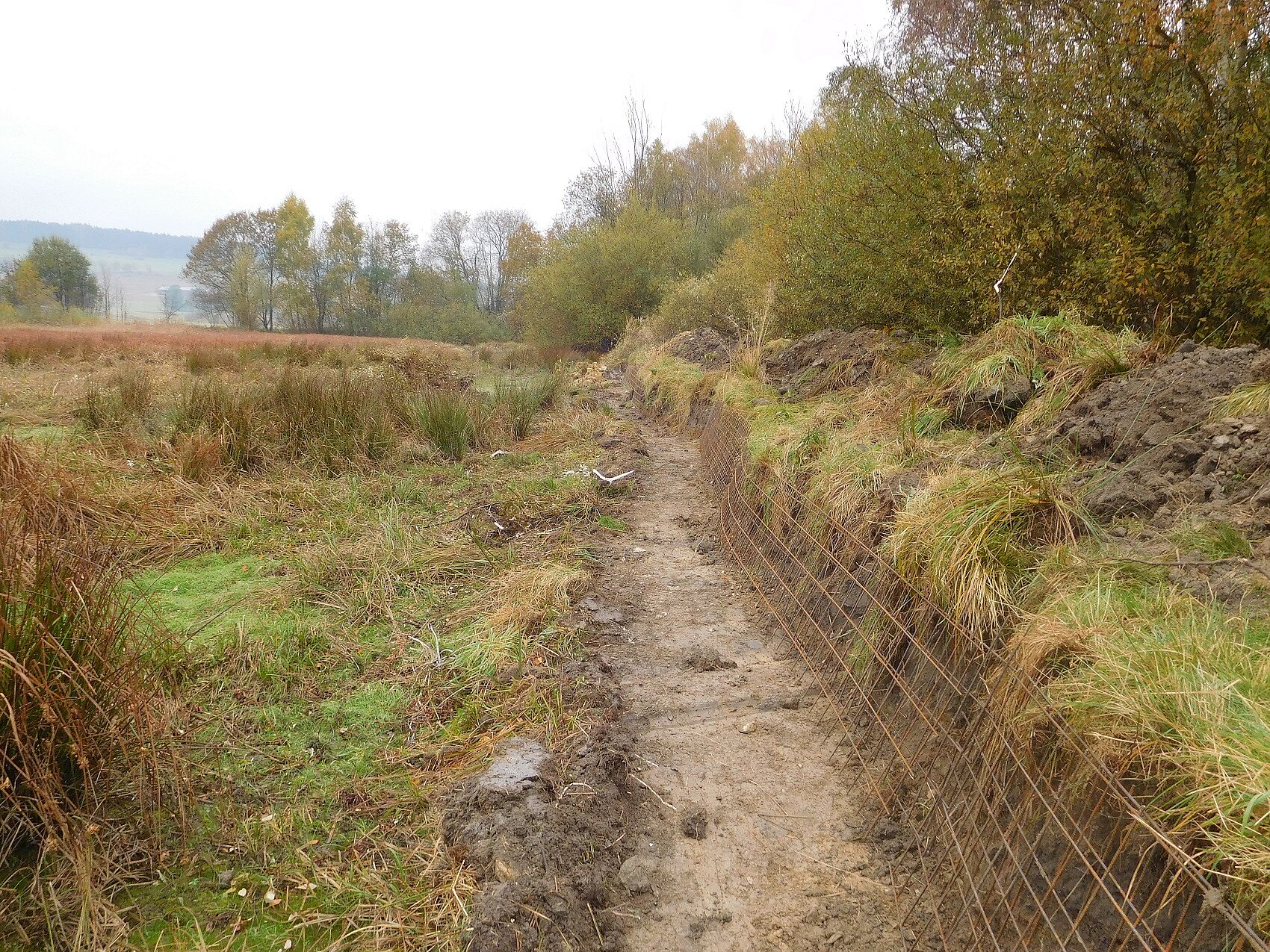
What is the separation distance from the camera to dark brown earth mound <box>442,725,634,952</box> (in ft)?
6.55

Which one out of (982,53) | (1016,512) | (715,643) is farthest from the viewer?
→ (982,53)

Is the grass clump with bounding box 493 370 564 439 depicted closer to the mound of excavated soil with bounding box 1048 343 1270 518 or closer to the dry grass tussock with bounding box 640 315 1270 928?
the dry grass tussock with bounding box 640 315 1270 928

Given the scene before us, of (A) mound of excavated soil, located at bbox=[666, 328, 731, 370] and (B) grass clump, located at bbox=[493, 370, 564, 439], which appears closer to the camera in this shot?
(B) grass clump, located at bbox=[493, 370, 564, 439]

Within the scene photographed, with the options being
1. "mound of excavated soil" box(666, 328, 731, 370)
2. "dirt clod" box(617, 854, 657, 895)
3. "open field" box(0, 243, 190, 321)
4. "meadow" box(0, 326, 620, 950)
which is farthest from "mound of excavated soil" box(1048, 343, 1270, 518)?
"open field" box(0, 243, 190, 321)

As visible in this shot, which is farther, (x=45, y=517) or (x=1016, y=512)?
(x=45, y=517)

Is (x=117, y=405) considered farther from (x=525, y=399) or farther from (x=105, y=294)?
(x=105, y=294)

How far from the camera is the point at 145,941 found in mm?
1836

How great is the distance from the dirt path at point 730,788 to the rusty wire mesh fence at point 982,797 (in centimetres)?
16

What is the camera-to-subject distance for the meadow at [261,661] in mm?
1958

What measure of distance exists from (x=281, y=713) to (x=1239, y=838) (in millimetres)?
3134

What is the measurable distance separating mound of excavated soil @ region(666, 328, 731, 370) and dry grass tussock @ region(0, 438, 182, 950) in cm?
930

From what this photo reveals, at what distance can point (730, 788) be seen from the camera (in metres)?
2.82

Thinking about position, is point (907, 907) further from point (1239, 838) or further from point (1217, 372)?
point (1217, 372)

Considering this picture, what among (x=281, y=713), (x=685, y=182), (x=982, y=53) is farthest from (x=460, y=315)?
(x=281, y=713)
